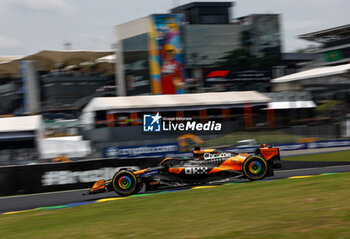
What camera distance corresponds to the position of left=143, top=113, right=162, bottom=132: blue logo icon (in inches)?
1276

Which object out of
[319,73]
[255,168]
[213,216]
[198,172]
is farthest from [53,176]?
[319,73]

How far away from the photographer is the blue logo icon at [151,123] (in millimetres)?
32406

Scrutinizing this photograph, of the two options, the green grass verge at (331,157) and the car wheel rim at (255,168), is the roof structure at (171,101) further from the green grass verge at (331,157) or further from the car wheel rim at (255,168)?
the car wheel rim at (255,168)

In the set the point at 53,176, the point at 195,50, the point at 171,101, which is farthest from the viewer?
the point at 195,50

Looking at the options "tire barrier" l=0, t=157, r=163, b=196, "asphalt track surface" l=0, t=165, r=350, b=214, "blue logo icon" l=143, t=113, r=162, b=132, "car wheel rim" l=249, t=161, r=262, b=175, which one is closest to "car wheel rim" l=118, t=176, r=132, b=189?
"asphalt track surface" l=0, t=165, r=350, b=214

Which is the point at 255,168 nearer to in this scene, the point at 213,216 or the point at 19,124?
the point at 213,216

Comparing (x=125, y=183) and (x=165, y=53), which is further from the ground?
(x=165, y=53)

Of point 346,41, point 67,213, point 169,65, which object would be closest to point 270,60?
point 346,41

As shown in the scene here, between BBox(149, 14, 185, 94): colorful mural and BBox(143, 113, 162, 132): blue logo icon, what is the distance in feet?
16.8

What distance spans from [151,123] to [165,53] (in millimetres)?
8012

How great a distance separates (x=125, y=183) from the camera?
13.0 m

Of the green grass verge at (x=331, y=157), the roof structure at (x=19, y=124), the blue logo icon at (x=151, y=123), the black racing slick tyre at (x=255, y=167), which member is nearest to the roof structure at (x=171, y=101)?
the blue logo icon at (x=151, y=123)

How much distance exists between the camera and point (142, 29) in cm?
3869

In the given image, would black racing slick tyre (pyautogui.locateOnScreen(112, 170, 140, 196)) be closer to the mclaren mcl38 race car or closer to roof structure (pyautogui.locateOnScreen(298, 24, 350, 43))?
the mclaren mcl38 race car
